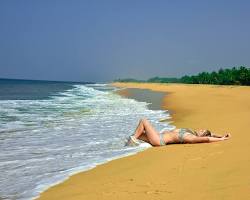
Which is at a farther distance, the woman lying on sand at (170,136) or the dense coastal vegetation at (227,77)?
the dense coastal vegetation at (227,77)

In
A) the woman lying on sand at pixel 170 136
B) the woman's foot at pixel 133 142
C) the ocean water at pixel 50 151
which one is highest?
the woman lying on sand at pixel 170 136

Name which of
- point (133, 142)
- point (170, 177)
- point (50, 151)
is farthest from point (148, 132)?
point (170, 177)

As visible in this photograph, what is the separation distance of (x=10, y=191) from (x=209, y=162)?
2.91m

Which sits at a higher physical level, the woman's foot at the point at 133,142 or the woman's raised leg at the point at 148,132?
the woman's raised leg at the point at 148,132

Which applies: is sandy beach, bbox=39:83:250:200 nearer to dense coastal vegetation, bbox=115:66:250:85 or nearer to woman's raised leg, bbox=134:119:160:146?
woman's raised leg, bbox=134:119:160:146

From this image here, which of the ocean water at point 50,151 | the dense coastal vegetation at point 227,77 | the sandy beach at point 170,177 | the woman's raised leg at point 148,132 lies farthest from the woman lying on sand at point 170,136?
the dense coastal vegetation at point 227,77

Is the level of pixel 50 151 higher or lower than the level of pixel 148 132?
lower

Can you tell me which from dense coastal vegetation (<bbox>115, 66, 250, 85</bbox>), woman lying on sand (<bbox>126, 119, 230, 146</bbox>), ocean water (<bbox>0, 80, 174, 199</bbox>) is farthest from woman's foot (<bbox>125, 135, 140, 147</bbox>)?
dense coastal vegetation (<bbox>115, 66, 250, 85</bbox>)

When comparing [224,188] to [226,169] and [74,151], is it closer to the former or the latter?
[226,169]

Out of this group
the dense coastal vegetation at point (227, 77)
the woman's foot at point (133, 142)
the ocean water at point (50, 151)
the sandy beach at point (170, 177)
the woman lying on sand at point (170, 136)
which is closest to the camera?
the sandy beach at point (170, 177)

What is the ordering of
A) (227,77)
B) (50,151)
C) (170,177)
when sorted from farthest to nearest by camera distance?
(227,77), (50,151), (170,177)

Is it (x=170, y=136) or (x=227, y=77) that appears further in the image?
(x=227, y=77)

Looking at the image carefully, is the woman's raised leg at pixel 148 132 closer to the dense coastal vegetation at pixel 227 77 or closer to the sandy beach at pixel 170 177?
the sandy beach at pixel 170 177

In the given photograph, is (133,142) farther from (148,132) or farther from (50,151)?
(50,151)
